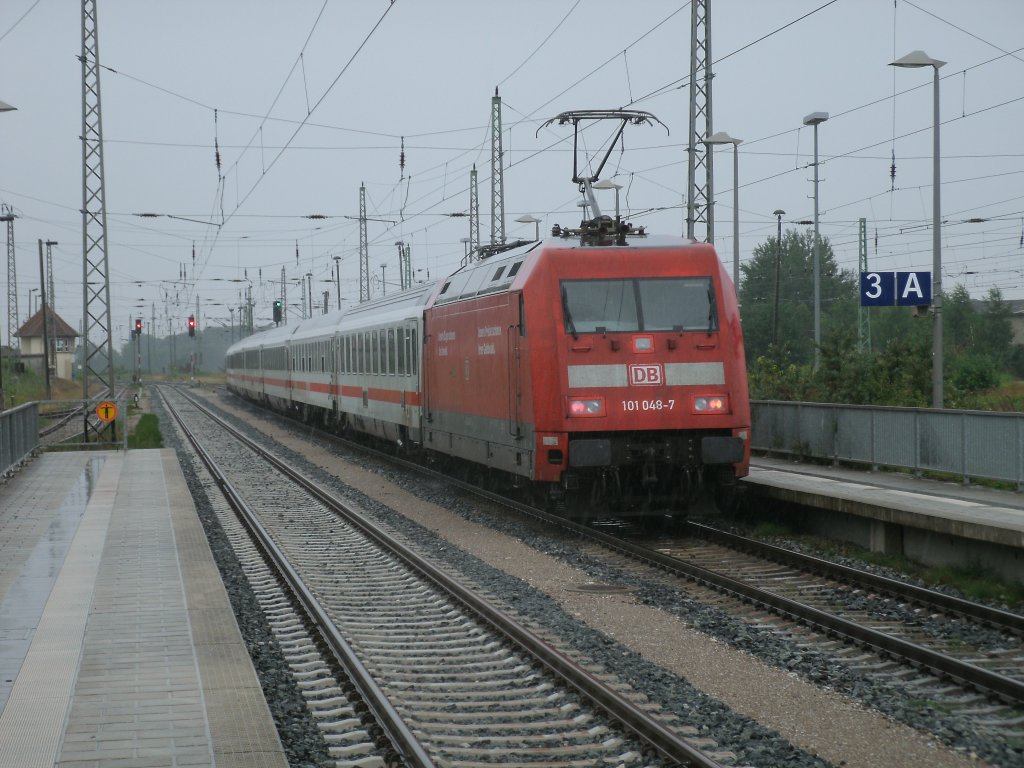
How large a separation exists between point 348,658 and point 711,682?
2421 mm

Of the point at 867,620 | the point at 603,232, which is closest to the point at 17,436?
the point at 603,232

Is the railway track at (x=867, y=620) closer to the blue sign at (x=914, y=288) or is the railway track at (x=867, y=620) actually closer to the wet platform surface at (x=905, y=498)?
the wet platform surface at (x=905, y=498)

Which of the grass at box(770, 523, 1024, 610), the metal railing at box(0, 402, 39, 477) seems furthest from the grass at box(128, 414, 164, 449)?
the grass at box(770, 523, 1024, 610)

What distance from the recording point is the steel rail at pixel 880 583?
8.96 metres

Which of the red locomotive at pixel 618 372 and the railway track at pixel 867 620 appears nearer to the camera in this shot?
the railway track at pixel 867 620

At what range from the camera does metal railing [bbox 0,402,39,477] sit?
20.0 metres

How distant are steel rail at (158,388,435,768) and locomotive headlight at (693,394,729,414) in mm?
4754

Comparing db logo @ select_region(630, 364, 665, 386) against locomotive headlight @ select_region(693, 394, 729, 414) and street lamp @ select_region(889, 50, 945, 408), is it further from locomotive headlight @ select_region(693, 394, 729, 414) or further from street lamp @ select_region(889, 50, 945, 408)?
street lamp @ select_region(889, 50, 945, 408)

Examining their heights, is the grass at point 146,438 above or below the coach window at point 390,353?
below

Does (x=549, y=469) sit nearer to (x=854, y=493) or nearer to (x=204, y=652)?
(x=854, y=493)

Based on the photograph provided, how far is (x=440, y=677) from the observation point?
784 cm

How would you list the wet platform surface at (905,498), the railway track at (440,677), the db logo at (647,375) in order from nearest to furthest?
the railway track at (440,677), the wet platform surface at (905,498), the db logo at (647,375)

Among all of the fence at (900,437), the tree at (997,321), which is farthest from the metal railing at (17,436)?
the tree at (997,321)

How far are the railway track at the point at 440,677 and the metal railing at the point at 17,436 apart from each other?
330 inches
